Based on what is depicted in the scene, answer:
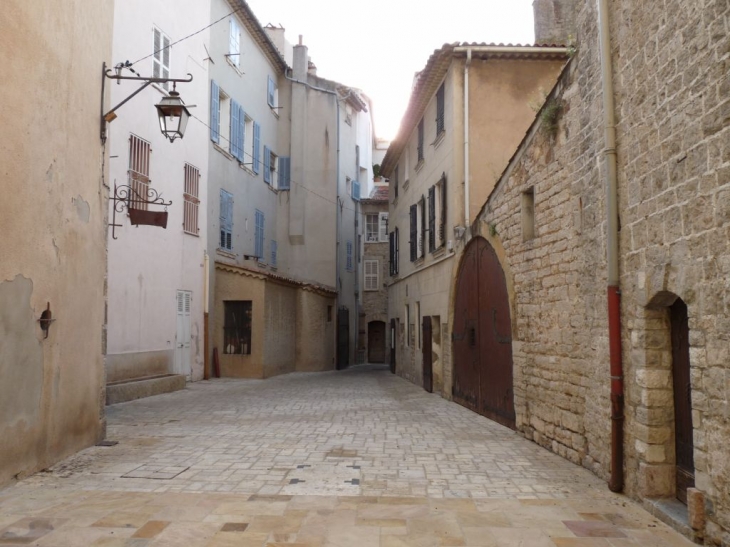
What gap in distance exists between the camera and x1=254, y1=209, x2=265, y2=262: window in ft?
71.4

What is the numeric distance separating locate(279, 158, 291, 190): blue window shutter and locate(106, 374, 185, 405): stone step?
1199cm

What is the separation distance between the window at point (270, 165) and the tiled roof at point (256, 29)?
135 inches

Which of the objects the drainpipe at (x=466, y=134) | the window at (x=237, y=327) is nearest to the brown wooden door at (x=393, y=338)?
the window at (x=237, y=327)

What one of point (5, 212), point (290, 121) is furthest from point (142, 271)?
point (290, 121)

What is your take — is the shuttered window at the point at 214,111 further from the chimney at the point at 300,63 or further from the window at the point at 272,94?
the chimney at the point at 300,63

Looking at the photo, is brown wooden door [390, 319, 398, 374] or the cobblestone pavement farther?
brown wooden door [390, 319, 398, 374]

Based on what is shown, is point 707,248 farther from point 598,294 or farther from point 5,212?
point 5,212

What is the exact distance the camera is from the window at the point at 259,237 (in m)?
21.8

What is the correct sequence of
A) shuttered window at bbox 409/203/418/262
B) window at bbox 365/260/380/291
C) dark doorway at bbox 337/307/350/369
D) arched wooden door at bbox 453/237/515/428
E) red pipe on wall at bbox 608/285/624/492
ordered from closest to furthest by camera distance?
1. red pipe on wall at bbox 608/285/624/492
2. arched wooden door at bbox 453/237/515/428
3. shuttered window at bbox 409/203/418/262
4. dark doorway at bbox 337/307/350/369
5. window at bbox 365/260/380/291

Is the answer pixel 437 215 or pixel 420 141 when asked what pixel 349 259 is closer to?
pixel 420 141

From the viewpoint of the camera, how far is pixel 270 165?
24.2 m

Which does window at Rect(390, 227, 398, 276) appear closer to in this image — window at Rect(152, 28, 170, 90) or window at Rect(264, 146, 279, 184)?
window at Rect(264, 146, 279, 184)

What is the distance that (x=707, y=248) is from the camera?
162 inches

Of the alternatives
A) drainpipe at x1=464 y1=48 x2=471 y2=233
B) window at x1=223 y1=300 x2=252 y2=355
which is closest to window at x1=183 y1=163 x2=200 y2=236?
window at x1=223 y1=300 x2=252 y2=355
